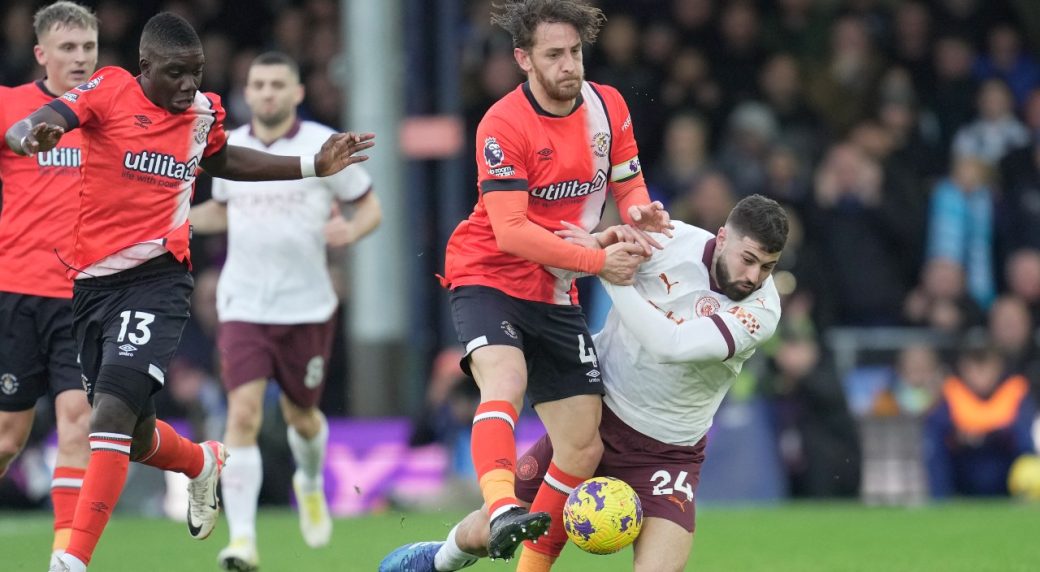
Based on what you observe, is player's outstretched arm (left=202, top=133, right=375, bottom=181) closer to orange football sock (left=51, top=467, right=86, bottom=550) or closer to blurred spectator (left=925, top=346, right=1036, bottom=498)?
orange football sock (left=51, top=467, right=86, bottom=550)

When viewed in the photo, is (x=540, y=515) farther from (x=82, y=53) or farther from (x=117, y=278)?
(x=82, y=53)

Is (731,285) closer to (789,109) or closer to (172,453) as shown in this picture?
(172,453)

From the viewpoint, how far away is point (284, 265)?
9.84 meters

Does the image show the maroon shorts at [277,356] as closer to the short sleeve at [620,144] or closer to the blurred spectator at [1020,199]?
the short sleeve at [620,144]

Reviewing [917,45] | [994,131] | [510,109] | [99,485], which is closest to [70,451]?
[99,485]

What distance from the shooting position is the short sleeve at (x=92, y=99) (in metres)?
7.02

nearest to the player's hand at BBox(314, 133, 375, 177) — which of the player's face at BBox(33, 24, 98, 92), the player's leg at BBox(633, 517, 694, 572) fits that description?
the player's face at BBox(33, 24, 98, 92)

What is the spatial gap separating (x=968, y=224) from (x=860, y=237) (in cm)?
98

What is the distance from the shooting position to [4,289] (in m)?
8.20

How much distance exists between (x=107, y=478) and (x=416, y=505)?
6675 mm

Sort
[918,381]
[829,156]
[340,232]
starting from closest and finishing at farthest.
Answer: [340,232]
[918,381]
[829,156]

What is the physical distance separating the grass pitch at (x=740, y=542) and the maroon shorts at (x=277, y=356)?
3.30ft

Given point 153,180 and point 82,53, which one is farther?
point 82,53

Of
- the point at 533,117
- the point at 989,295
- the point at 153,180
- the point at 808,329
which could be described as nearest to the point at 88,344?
the point at 153,180
